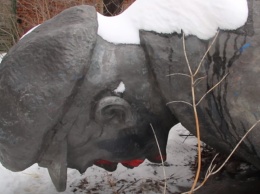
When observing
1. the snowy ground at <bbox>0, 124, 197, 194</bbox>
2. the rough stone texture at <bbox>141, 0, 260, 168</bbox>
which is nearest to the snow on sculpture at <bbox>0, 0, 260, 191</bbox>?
the rough stone texture at <bbox>141, 0, 260, 168</bbox>

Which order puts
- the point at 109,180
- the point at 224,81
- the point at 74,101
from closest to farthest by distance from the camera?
the point at 224,81 < the point at 74,101 < the point at 109,180

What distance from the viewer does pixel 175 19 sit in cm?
190

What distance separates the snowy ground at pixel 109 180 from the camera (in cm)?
278

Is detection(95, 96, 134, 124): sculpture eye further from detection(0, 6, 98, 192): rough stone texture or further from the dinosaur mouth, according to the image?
the dinosaur mouth

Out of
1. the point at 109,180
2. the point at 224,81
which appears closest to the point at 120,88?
the point at 224,81

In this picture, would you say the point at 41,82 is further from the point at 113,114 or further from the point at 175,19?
the point at 175,19

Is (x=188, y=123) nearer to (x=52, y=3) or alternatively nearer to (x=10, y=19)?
(x=52, y=3)

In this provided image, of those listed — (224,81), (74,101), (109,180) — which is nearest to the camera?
(224,81)

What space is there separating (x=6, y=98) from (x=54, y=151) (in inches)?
13.1

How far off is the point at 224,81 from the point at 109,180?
1299 millimetres

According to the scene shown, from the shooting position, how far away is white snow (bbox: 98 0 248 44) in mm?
1826

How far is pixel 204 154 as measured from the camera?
3.26 metres

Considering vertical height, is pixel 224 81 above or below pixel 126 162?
above

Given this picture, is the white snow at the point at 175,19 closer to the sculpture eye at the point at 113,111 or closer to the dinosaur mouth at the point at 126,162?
the sculpture eye at the point at 113,111
